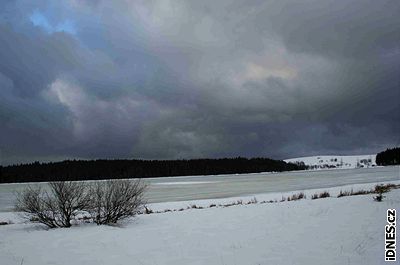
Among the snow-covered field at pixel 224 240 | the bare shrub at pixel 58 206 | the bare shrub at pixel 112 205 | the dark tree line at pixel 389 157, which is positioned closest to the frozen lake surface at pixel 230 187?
the bare shrub at pixel 112 205

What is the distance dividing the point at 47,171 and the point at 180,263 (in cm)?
14826

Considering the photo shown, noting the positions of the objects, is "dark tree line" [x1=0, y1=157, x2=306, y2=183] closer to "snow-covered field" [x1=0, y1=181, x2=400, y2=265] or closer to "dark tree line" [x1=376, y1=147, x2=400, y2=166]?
"dark tree line" [x1=376, y1=147, x2=400, y2=166]

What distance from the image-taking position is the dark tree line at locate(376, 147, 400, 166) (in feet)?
544

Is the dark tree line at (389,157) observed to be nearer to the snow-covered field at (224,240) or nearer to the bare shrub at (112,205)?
the snow-covered field at (224,240)

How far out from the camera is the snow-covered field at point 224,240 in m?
9.94

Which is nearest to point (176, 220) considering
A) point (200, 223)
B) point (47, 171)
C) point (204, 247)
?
point (200, 223)

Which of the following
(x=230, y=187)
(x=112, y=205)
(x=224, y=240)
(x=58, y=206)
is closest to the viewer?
(x=224, y=240)

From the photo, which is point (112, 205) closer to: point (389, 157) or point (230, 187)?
point (230, 187)

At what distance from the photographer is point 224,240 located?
12.6 meters

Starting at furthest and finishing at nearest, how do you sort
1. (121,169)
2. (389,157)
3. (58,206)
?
(389,157), (121,169), (58,206)

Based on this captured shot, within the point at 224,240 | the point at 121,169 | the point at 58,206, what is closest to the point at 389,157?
the point at 121,169

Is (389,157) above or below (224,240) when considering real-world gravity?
above

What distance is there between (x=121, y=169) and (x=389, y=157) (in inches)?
4884

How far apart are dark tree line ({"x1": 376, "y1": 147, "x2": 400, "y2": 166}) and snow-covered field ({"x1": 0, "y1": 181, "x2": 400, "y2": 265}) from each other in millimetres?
167468
